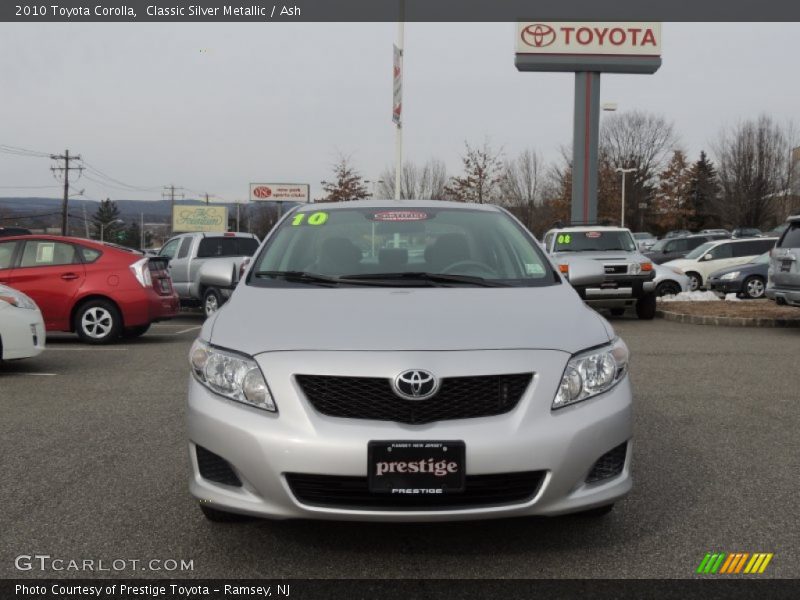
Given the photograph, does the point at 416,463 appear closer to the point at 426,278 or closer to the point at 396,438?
the point at 396,438

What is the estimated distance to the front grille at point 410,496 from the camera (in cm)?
311

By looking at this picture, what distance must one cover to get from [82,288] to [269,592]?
927 cm

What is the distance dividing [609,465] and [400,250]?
1744mm

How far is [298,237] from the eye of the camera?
481cm

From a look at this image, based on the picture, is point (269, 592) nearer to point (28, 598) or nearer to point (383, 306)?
point (28, 598)

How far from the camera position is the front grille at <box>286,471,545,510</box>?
3.11 m

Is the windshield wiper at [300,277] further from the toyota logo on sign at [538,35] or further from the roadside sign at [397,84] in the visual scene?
the toyota logo on sign at [538,35]

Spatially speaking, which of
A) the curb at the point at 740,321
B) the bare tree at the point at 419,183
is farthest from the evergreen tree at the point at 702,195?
the curb at the point at 740,321

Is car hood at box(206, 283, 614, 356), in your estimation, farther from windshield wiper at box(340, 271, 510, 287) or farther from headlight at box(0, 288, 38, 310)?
headlight at box(0, 288, 38, 310)

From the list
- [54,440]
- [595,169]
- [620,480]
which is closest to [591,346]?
[620,480]

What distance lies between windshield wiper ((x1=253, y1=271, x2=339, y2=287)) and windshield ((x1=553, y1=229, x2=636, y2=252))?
1221 cm

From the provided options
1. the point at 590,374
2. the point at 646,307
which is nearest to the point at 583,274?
the point at 590,374

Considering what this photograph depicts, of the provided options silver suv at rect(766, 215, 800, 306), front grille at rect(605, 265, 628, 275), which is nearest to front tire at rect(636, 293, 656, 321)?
front grille at rect(605, 265, 628, 275)

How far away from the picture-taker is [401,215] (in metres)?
4.93
